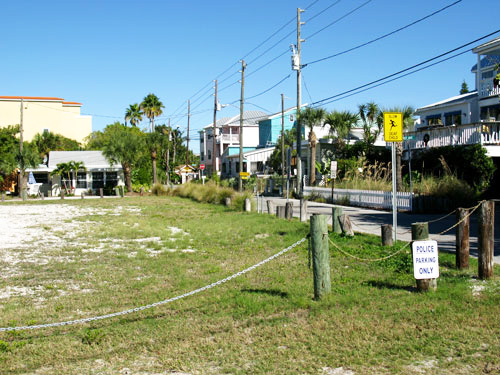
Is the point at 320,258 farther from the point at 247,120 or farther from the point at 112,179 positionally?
the point at 247,120

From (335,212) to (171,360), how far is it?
863 centimetres

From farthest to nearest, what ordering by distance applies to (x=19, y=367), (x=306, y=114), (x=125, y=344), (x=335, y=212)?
1. (x=306, y=114)
2. (x=335, y=212)
3. (x=125, y=344)
4. (x=19, y=367)

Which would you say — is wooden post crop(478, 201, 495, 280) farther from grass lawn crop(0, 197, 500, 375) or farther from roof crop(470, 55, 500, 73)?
roof crop(470, 55, 500, 73)

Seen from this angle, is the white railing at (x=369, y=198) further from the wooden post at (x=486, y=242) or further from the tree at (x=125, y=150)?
the tree at (x=125, y=150)

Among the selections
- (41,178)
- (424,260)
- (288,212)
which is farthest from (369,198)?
(41,178)

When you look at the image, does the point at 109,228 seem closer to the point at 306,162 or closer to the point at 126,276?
the point at 126,276

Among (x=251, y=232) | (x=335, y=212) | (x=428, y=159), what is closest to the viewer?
(x=335, y=212)

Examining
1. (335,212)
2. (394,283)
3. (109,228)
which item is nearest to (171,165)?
(109,228)

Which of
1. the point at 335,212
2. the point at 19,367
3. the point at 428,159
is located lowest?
the point at 19,367

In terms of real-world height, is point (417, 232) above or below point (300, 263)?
above

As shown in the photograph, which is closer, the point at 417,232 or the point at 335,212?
the point at 417,232

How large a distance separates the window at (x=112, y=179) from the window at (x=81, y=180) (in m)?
2.13

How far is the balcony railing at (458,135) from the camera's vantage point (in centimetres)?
2634

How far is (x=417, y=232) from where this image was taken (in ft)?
24.9
